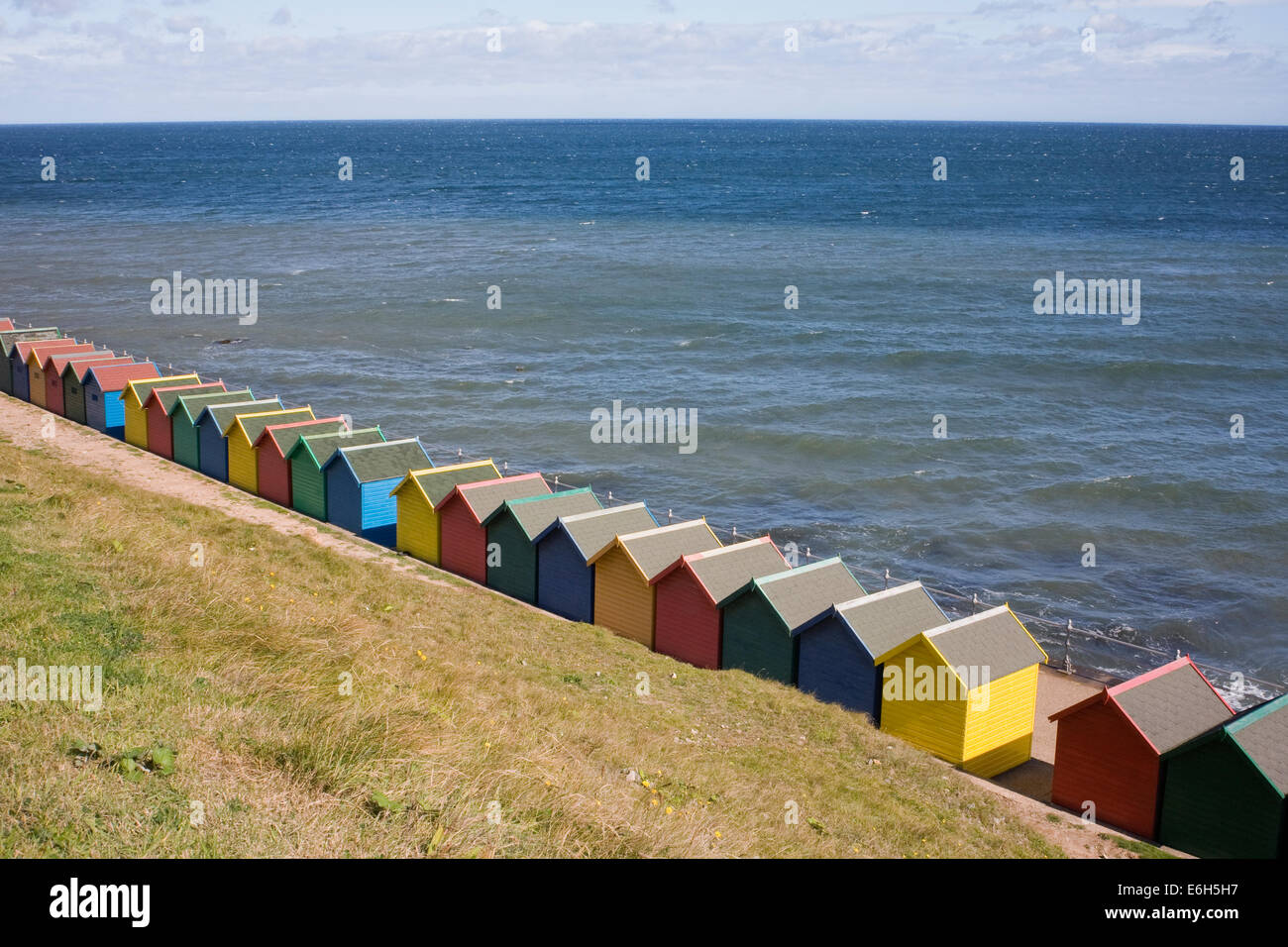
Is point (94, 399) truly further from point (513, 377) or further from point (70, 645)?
point (70, 645)

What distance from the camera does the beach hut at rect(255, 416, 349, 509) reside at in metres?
37.4

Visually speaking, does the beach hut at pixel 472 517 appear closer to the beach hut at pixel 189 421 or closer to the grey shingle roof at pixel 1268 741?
the beach hut at pixel 189 421

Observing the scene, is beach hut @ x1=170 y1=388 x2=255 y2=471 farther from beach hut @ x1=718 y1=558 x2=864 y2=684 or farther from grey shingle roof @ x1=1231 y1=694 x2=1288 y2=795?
grey shingle roof @ x1=1231 y1=694 x2=1288 y2=795

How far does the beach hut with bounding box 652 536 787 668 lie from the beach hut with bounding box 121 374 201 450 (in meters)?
24.9

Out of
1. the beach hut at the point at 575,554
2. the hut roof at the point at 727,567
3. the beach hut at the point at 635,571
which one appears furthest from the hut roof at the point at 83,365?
the hut roof at the point at 727,567

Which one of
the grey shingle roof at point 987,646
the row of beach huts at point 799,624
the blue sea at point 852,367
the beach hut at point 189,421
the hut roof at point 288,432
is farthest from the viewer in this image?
the beach hut at point 189,421

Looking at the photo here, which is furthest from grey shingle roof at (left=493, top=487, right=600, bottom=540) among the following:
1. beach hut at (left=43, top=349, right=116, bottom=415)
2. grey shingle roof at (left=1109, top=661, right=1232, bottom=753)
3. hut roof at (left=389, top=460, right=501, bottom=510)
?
beach hut at (left=43, top=349, right=116, bottom=415)

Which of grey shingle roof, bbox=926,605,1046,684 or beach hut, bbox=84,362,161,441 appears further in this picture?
beach hut, bbox=84,362,161,441

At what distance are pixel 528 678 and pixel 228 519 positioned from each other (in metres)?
13.5

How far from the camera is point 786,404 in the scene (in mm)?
58406

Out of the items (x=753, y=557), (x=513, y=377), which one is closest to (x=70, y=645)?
(x=753, y=557)

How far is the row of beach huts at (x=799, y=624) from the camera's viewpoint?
770 inches

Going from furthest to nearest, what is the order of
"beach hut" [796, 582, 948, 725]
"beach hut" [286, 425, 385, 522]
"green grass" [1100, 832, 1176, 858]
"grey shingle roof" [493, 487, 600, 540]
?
1. "beach hut" [286, 425, 385, 522]
2. "grey shingle roof" [493, 487, 600, 540]
3. "beach hut" [796, 582, 948, 725]
4. "green grass" [1100, 832, 1176, 858]

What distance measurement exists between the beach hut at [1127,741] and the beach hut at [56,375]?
4030 cm
